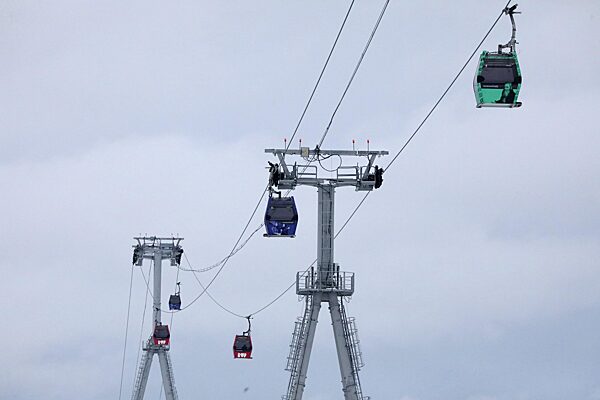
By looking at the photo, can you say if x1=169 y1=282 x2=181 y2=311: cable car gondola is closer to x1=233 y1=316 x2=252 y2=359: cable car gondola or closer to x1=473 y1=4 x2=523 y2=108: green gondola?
x1=233 y1=316 x2=252 y2=359: cable car gondola

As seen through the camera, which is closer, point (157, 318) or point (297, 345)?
point (297, 345)

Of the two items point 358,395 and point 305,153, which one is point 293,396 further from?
point 305,153

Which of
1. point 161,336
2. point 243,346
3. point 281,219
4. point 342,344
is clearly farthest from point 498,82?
point 161,336

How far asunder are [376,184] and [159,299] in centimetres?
4305

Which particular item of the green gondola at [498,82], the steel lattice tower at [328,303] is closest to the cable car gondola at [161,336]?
the steel lattice tower at [328,303]

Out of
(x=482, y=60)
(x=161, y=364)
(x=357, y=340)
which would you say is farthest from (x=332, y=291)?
(x=161, y=364)

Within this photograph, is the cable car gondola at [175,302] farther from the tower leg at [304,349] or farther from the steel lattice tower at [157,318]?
the tower leg at [304,349]

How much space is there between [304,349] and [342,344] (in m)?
1.23

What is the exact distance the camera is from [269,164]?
46500mm

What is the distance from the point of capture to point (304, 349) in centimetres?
4700

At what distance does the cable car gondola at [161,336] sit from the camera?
82500mm

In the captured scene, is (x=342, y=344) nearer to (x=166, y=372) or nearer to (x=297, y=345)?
(x=297, y=345)

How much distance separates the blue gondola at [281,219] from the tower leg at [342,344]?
3032 millimetres

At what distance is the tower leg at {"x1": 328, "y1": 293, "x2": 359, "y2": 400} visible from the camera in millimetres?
46719
